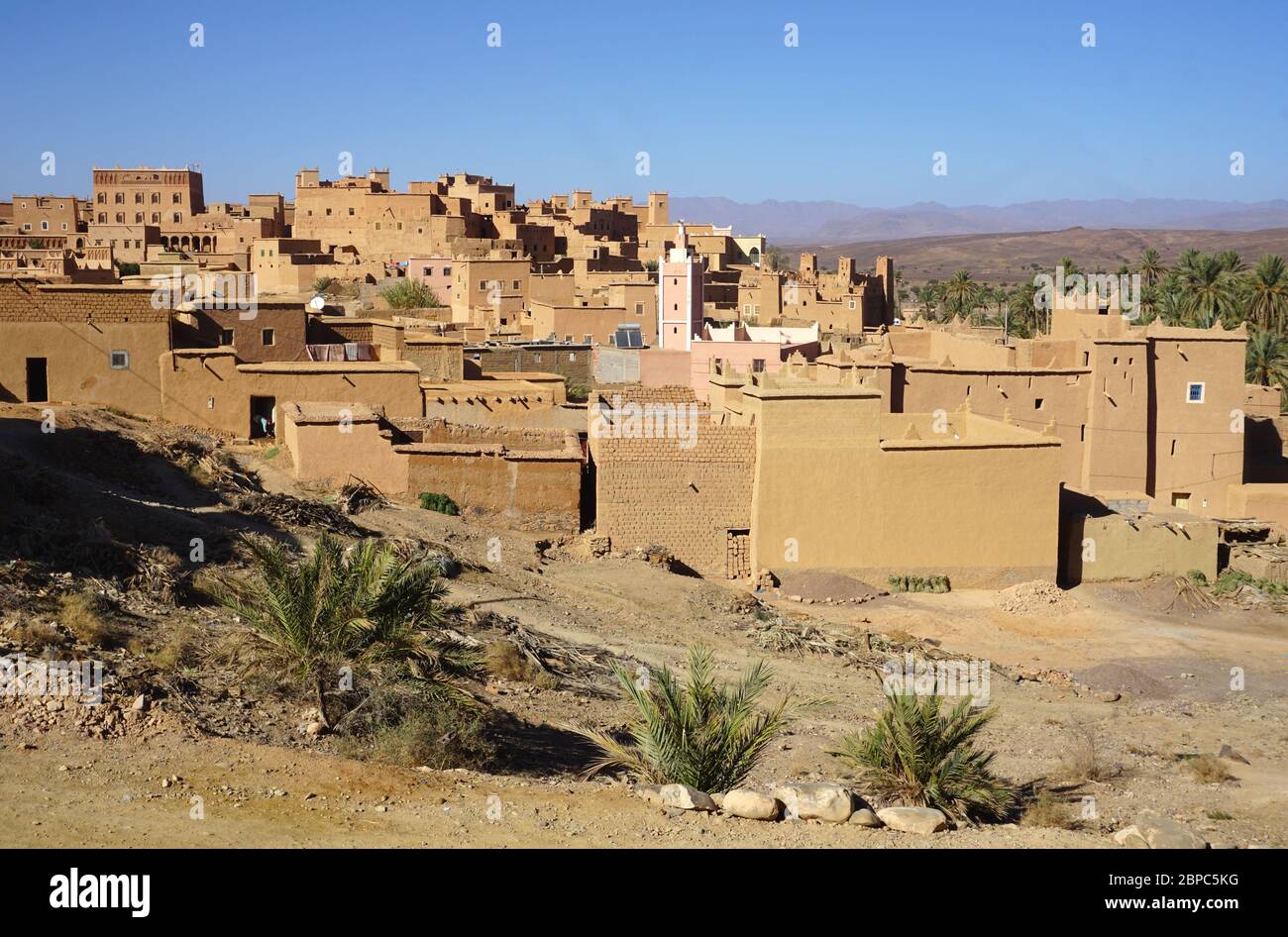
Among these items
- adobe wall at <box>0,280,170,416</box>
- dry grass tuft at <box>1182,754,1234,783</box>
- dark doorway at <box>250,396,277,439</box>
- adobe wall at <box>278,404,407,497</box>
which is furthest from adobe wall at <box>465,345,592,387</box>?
dry grass tuft at <box>1182,754,1234,783</box>

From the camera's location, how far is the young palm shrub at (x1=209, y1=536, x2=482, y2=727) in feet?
34.2

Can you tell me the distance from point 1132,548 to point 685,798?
14.5 meters

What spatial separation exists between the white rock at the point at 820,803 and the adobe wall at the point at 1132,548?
13179 mm

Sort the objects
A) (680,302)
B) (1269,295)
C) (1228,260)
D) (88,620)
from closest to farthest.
Answer: (88,620) < (680,302) < (1269,295) < (1228,260)

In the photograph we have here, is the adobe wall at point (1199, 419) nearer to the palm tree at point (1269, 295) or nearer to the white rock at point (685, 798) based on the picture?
the palm tree at point (1269, 295)

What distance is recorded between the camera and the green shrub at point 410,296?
43656mm

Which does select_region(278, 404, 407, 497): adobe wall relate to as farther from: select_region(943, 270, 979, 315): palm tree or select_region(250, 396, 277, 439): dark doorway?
select_region(943, 270, 979, 315): palm tree

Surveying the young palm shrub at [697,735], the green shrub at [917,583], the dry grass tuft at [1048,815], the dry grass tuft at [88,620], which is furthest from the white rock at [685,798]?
the green shrub at [917,583]

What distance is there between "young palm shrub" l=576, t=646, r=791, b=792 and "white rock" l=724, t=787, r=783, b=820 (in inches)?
25.0

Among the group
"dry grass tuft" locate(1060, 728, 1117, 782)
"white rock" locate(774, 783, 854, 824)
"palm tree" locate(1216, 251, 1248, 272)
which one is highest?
"palm tree" locate(1216, 251, 1248, 272)

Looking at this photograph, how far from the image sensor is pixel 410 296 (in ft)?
145

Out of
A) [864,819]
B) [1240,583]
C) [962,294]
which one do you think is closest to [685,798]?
[864,819]

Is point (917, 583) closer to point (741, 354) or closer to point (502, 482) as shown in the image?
point (502, 482)
